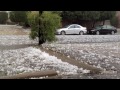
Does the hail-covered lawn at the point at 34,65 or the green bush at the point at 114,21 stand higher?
the green bush at the point at 114,21

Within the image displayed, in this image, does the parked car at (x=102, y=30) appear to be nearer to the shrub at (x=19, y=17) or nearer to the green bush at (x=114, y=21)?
the green bush at (x=114, y=21)

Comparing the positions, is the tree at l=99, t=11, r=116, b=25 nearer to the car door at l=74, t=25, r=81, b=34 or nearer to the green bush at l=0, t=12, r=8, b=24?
the car door at l=74, t=25, r=81, b=34

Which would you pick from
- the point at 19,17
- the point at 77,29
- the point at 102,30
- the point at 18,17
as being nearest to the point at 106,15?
the point at 102,30

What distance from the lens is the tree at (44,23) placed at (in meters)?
17.1

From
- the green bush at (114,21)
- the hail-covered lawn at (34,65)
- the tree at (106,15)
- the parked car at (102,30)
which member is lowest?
the hail-covered lawn at (34,65)

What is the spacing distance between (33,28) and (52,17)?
142cm

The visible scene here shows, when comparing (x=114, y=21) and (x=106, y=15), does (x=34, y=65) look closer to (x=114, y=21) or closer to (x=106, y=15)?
(x=106, y=15)

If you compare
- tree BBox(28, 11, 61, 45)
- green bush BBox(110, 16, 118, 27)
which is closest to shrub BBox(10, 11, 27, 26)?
green bush BBox(110, 16, 118, 27)

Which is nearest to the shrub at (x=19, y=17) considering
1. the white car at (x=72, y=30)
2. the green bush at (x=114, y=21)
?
the white car at (x=72, y=30)

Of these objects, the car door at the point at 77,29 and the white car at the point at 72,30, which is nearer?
the white car at the point at 72,30
